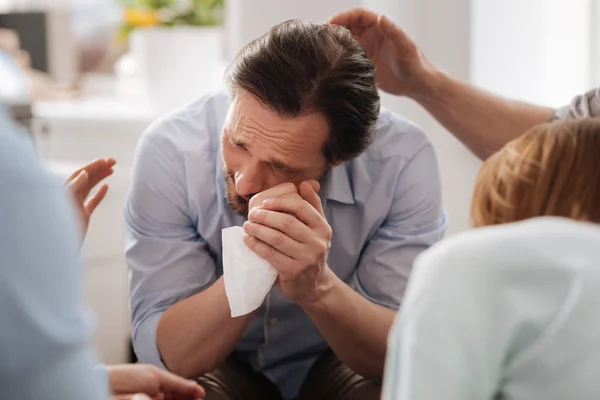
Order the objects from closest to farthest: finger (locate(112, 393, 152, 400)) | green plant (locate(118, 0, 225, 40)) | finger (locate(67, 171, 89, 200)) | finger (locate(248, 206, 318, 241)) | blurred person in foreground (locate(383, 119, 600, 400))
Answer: blurred person in foreground (locate(383, 119, 600, 400)) → finger (locate(112, 393, 152, 400)) → finger (locate(248, 206, 318, 241)) → finger (locate(67, 171, 89, 200)) → green plant (locate(118, 0, 225, 40))

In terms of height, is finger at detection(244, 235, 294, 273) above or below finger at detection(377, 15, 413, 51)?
below

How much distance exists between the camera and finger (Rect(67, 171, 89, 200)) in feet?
4.84

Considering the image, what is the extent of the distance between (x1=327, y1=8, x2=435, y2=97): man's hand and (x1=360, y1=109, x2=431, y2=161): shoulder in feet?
0.28

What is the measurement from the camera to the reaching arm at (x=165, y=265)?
1576mm

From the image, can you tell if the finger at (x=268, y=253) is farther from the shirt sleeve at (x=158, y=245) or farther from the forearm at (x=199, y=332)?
the shirt sleeve at (x=158, y=245)

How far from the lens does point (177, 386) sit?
124cm

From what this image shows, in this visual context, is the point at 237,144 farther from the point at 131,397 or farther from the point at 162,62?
the point at 162,62

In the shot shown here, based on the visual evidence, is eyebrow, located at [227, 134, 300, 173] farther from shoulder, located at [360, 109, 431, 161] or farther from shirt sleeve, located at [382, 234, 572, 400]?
shirt sleeve, located at [382, 234, 572, 400]

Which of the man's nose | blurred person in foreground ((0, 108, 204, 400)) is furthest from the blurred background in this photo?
blurred person in foreground ((0, 108, 204, 400))

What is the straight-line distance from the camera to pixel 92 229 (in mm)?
2834

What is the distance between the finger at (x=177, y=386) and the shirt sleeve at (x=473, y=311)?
0.47m

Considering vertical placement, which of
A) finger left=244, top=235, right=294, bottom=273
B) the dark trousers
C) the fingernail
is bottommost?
the dark trousers

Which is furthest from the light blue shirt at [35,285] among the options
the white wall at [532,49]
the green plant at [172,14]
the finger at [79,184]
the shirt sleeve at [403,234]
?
the green plant at [172,14]

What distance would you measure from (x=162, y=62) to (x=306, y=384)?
1.63 meters
